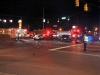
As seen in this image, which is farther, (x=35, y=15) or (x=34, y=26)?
(x=34, y=26)

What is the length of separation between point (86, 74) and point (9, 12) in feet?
225

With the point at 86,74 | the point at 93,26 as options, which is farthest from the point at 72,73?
the point at 93,26

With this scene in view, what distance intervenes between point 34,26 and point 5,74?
10239cm

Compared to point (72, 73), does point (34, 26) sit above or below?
above

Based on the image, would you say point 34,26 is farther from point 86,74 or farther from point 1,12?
point 86,74

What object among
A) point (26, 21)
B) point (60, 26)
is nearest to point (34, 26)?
point (26, 21)

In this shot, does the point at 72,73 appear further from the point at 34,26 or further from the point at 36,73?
the point at 34,26

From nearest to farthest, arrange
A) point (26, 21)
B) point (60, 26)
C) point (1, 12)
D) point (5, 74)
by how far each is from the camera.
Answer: point (5, 74)
point (1, 12)
point (26, 21)
point (60, 26)

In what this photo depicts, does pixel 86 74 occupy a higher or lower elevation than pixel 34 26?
lower

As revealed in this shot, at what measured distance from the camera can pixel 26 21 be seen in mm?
107938

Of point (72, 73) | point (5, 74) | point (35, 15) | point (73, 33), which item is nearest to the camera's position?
point (5, 74)

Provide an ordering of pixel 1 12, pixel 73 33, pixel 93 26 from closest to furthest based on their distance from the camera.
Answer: pixel 73 33 → pixel 1 12 → pixel 93 26

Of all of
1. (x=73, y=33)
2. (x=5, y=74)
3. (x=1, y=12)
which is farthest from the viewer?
(x=1, y=12)

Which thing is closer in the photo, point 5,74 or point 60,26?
point 5,74
